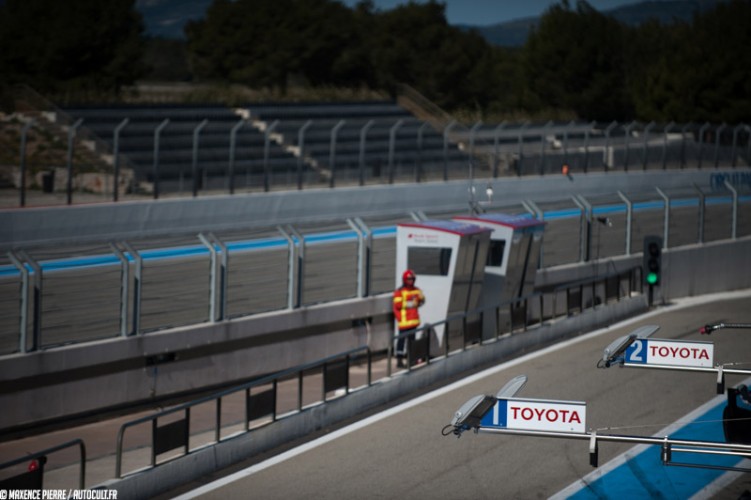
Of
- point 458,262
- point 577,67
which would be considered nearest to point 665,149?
point 577,67

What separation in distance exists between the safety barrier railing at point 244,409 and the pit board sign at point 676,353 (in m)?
4.80

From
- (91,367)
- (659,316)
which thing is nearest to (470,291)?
(659,316)

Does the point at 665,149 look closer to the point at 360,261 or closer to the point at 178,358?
the point at 360,261

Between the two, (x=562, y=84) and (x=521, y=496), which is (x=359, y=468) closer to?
(x=521, y=496)

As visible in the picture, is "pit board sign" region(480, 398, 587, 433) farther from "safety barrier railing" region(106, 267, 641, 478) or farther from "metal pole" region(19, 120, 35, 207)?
"metal pole" region(19, 120, 35, 207)

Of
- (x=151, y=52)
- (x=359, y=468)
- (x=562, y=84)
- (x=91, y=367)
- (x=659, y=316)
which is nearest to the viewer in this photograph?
(x=359, y=468)

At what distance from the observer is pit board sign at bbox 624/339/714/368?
8.97 metres

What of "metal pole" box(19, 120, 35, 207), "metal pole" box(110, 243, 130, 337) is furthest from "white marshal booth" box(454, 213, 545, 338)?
"metal pole" box(19, 120, 35, 207)

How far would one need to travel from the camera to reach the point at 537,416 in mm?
7449

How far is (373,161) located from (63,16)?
22295 millimetres

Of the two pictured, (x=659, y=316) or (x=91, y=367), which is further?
(x=659, y=316)

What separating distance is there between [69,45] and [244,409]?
45134 mm

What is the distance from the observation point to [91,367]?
1588 centimetres

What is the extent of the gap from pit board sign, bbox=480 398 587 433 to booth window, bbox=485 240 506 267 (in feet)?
46.2
